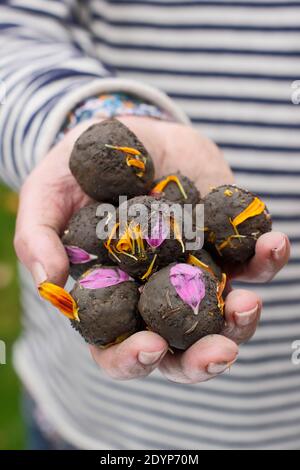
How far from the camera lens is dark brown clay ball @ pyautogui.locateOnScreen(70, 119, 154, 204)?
3.23 feet

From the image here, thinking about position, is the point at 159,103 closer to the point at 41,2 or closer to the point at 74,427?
the point at 41,2

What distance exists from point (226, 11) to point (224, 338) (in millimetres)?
657

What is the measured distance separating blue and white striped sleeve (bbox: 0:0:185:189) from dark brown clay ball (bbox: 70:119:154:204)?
0.44ft

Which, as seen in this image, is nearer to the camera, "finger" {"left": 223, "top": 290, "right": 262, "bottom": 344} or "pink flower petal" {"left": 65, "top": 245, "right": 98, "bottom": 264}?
"finger" {"left": 223, "top": 290, "right": 262, "bottom": 344}

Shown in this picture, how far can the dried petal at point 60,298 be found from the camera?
87 cm

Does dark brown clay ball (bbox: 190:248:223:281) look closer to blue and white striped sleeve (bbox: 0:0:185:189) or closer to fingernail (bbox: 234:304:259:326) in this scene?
fingernail (bbox: 234:304:259:326)

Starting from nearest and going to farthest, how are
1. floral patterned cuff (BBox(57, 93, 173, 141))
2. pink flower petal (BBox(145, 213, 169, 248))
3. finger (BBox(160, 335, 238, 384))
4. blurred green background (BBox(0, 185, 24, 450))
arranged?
finger (BBox(160, 335, 238, 384)) → pink flower petal (BBox(145, 213, 169, 248)) → floral patterned cuff (BBox(57, 93, 173, 141)) → blurred green background (BBox(0, 185, 24, 450))

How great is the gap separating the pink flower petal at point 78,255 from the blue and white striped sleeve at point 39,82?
0.72ft

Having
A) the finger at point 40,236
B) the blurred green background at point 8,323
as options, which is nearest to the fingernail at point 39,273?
the finger at point 40,236

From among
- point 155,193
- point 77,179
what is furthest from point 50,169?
point 155,193

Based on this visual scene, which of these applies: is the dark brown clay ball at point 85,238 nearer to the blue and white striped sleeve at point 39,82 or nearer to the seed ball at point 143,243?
the seed ball at point 143,243

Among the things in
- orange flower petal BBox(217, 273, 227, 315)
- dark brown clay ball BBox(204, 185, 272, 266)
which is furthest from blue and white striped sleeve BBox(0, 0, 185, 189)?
orange flower petal BBox(217, 273, 227, 315)

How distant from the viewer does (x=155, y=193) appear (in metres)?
1.01

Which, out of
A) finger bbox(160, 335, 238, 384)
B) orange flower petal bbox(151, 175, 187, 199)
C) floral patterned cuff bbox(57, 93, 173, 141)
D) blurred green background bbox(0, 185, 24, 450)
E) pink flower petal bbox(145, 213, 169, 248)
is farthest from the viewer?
blurred green background bbox(0, 185, 24, 450)
